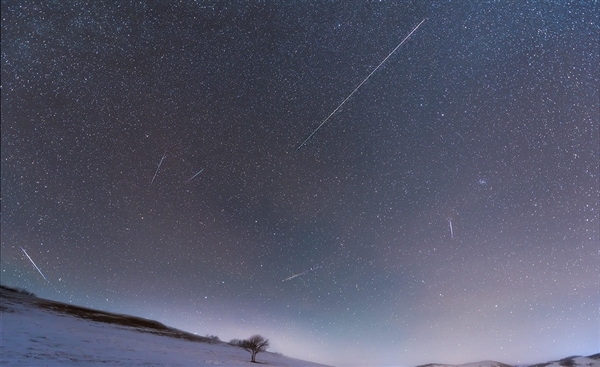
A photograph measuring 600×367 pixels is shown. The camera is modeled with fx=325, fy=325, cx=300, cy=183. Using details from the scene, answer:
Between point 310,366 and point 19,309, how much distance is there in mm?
42815

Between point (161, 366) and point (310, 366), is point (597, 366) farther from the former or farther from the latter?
point (161, 366)

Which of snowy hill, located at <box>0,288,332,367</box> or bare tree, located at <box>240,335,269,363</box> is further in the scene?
bare tree, located at <box>240,335,269,363</box>

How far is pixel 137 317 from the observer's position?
67188mm

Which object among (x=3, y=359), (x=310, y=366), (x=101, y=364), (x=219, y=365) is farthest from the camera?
(x=310, y=366)

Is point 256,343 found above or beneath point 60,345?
above

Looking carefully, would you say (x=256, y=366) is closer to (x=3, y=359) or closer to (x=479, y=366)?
(x=3, y=359)

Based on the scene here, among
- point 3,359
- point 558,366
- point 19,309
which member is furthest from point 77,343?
point 558,366

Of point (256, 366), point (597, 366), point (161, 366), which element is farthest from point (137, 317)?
point (597, 366)

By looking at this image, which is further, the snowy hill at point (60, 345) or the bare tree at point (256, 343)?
the bare tree at point (256, 343)

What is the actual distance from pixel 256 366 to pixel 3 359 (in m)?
24.8

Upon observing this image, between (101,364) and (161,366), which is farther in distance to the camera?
(161,366)

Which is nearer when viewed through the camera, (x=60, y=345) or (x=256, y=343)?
(x=60, y=345)

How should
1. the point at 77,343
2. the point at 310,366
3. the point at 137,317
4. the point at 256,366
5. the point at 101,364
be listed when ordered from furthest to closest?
the point at 137,317 < the point at 310,366 < the point at 256,366 < the point at 77,343 < the point at 101,364

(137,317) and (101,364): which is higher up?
(137,317)
